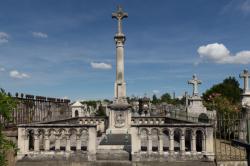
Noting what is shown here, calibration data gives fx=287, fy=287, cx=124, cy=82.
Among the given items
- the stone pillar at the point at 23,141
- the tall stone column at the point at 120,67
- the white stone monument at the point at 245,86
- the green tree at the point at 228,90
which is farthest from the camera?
the green tree at the point at 228,90

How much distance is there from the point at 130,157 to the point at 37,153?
2.90 metres

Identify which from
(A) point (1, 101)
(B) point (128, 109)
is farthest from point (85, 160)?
(B) point (128, 109)

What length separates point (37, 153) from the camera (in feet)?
29.3

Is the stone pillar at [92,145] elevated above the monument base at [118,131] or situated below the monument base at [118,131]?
above

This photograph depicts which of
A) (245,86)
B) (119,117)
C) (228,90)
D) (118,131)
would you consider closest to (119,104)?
(119,117)

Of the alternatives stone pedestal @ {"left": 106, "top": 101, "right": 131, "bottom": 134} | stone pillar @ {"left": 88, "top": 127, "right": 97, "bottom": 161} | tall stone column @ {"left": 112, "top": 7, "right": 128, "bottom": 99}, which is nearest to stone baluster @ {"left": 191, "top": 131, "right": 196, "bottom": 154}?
stone pillar @ {"left": 88, "top": 127, "right": 97, "bottom": 161}

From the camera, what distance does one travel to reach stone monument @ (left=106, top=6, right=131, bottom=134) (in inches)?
597

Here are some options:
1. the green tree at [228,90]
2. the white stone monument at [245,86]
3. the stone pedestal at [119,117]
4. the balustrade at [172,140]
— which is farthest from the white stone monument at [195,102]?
the green tree at [228,90]

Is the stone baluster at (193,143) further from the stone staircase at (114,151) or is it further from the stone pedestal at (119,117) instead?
the stone pedestal at (119,117)

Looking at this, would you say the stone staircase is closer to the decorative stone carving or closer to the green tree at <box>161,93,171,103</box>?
the decorative stone carving

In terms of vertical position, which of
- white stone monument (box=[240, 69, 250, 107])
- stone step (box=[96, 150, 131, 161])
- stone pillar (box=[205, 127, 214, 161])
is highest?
white stone monument (box=[240, 69, 250, 107])

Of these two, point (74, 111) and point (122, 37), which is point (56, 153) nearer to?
point (122, 37)

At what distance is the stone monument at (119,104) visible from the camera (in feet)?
49.8

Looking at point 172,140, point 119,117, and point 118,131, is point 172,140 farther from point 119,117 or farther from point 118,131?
point 119,117
